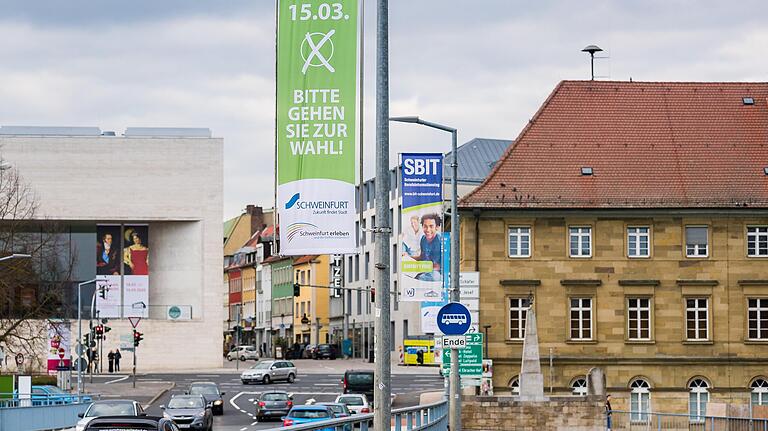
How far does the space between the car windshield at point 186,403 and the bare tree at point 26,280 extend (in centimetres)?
1845

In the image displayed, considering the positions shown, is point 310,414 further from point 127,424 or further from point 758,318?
point 758,318

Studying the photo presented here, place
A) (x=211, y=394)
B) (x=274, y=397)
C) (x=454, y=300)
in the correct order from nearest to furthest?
(x=454, y=300) → (x=274, y=397) → (x=211, y=394)

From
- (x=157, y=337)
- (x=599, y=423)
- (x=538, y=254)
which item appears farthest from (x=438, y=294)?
(x=157, y=337)

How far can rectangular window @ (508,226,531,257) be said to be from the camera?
217 ft

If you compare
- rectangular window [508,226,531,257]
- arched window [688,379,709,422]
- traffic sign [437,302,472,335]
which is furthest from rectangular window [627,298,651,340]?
traffic sign [437,302,472,335]

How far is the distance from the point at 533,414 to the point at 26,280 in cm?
3203

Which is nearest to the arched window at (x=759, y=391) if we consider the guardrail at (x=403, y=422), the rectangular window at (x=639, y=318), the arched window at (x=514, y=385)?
the rectangular window at (x=639, y=318)

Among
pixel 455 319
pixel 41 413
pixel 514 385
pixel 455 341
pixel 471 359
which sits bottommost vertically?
pixel 41 413

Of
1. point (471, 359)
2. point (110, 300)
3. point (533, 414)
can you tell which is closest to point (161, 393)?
point (533, 414)

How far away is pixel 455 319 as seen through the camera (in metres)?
31.4

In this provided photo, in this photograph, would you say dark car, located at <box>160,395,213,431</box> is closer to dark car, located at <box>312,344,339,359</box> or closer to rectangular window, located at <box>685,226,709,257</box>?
Answer: rectangular window, located at <box>685,226,709,257</box>

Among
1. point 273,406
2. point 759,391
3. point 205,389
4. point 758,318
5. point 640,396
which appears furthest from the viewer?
point 758,318

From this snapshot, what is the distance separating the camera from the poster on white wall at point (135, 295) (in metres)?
109

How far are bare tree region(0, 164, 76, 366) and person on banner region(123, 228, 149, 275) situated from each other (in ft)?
25.5
